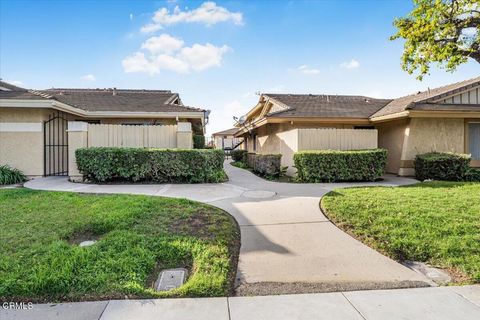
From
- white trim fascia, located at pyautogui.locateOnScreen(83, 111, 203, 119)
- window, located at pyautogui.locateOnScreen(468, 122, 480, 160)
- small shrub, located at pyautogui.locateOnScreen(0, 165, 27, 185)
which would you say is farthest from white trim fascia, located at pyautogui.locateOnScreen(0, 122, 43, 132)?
window, located at pyautogui.locateOnScreen(468, 122, 480, 160)

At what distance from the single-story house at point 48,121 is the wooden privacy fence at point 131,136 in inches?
5.9

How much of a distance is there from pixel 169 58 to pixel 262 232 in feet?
39.1

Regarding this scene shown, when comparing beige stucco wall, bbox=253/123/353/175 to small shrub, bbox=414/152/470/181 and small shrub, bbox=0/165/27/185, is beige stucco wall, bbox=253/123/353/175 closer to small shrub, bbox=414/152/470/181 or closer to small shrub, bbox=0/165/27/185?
small shrub, bbox=414/152/470/181

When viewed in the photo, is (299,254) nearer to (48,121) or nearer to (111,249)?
(111,249)

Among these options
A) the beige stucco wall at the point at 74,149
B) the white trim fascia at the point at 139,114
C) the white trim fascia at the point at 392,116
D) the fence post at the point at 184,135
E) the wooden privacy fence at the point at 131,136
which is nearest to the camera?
the beige stucco wall at the point at 74,149

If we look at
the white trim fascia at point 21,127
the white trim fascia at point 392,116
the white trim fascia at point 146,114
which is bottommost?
the white trim fascia at point 21,127

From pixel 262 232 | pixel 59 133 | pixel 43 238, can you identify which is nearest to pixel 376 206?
pixel 262 232

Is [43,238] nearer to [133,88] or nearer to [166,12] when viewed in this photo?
[166,12]

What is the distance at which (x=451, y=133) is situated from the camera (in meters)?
12.4

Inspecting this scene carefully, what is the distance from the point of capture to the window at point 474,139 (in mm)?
12500

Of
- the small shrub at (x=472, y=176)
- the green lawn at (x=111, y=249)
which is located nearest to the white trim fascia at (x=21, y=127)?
the green lawn at (x=111, y=249)

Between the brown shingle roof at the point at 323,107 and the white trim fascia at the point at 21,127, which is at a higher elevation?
the brown shingle roof at the point at 323,107

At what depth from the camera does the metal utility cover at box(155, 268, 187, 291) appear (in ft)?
10.7

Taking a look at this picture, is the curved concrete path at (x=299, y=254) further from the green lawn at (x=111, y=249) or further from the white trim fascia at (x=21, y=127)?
the white trim fascia at (x=21, y=127)
